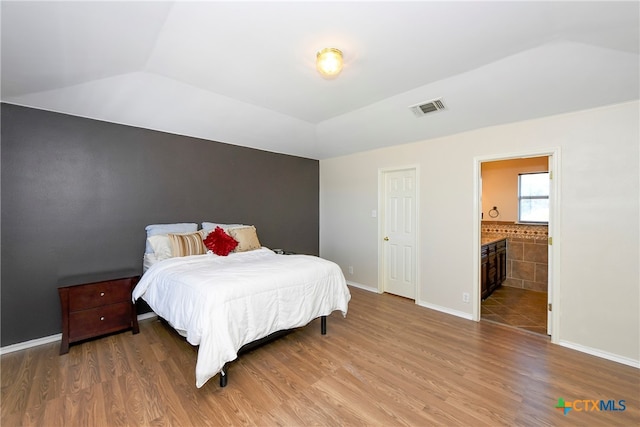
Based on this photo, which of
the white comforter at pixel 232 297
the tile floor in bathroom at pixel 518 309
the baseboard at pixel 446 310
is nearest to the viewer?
the white comforter at pixel 232 297

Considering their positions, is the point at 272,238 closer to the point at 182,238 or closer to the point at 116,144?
the point at 182,238

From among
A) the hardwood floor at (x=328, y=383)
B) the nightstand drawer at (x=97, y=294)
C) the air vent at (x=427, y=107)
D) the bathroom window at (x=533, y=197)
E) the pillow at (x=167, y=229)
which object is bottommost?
the hardwood floor at (x=328, y=383)

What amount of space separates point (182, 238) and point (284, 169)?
220cm

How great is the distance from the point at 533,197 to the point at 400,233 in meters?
2.49

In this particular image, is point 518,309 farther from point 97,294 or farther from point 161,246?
point 97,294

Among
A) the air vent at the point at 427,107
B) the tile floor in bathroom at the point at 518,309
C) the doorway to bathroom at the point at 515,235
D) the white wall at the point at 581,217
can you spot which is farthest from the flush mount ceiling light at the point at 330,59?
the tile floor in bathroom at the point at 518,309

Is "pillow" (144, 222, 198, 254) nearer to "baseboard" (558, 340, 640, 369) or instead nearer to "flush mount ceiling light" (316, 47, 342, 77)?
"flush mount ceiling light" (316, 47, 342, 77)

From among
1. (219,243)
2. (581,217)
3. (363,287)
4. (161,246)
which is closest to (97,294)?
(161,246)

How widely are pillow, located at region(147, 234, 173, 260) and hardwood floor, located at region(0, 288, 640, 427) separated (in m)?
0.84

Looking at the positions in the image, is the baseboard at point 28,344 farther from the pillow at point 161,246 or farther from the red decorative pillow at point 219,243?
the red decorative pillow at point 219,243

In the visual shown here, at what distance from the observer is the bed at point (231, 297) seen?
1.98 metres

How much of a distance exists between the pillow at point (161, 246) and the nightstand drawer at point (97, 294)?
43 cm

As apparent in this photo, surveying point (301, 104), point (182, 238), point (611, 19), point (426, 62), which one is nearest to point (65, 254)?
point (182, 238)

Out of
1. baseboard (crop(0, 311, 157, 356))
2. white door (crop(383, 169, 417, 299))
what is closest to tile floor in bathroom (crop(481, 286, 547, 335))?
white door (crop(383, 169, 417, 299))
